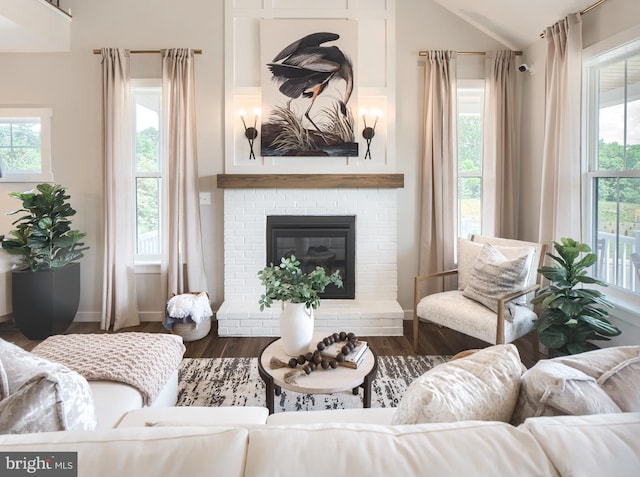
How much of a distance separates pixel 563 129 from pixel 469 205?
46.6 inches

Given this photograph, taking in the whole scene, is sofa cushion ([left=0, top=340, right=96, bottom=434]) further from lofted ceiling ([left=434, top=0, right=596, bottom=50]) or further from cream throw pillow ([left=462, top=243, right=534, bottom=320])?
lofted ceiling ([left=434, top=0, right=596, bottom=50])

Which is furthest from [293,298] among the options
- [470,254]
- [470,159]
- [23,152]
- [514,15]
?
[23,152]

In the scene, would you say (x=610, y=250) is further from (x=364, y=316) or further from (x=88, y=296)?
(x=88, y=296)

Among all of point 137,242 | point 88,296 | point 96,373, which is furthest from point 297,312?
point 88,296

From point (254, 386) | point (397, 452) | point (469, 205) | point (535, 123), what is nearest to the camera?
point (397, 452)

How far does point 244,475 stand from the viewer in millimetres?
710

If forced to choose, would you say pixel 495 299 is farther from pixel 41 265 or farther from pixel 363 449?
pixel 41 265

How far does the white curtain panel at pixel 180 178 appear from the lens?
3625 millimetres

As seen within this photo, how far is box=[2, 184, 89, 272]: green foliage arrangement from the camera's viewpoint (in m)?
3.31

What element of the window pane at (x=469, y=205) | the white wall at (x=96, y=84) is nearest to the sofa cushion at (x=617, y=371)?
the window pane at (x=469, y=205)

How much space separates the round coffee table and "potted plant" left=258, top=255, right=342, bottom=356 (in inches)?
3.6

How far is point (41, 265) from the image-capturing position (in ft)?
11.2

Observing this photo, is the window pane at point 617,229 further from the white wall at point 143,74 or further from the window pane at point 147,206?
the window pane at point 147,206

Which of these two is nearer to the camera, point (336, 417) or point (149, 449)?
point (149, 449)
